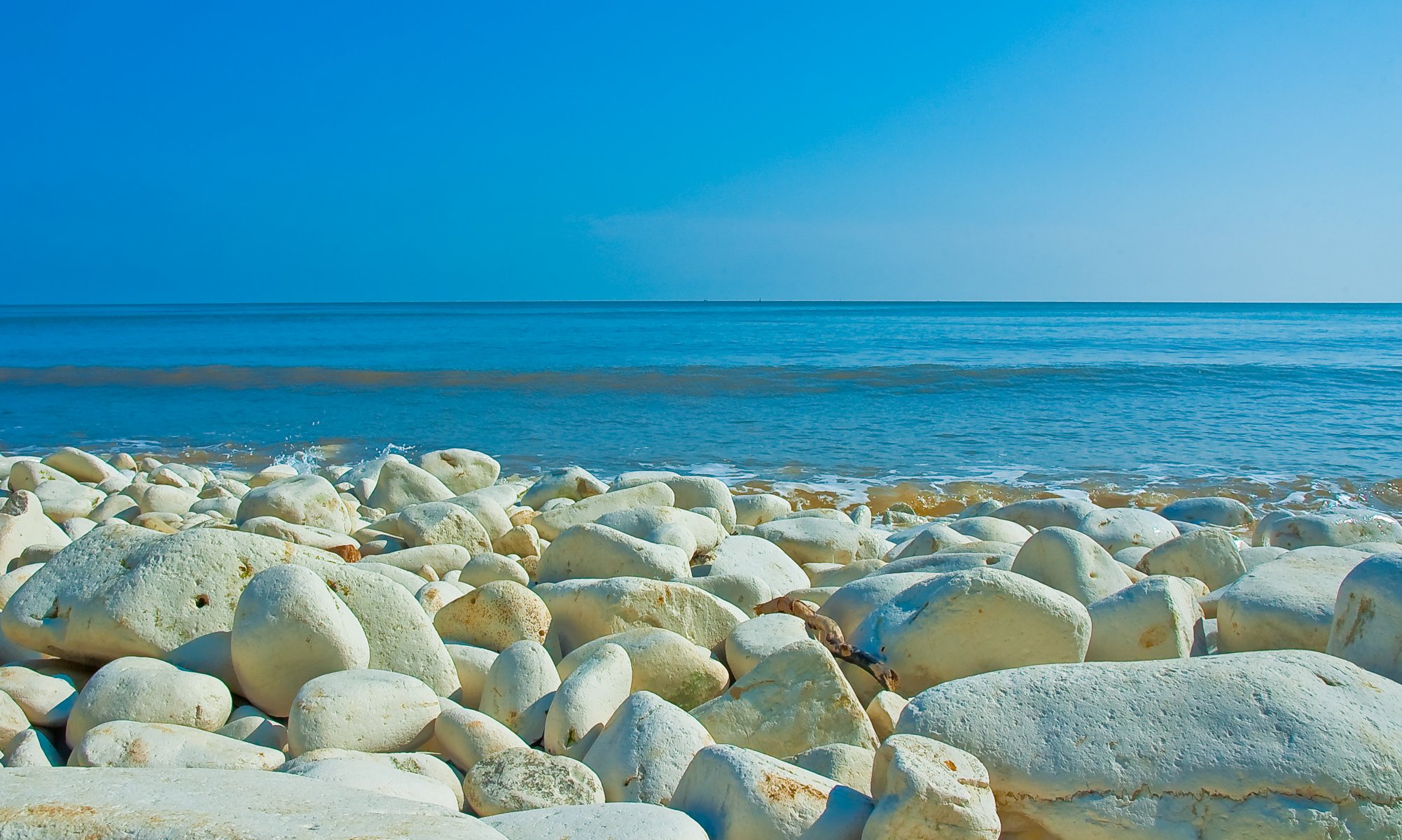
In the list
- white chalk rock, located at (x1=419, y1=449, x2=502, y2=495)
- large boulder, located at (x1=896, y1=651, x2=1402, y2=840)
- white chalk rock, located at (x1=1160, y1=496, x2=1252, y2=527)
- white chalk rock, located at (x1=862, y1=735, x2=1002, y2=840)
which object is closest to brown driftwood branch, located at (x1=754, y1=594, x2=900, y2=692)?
large boulder, located at (x1=896, y1=651, x2=1402, y2=840)

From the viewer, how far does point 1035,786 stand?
2111 millimetres

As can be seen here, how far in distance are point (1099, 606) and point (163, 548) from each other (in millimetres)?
3030

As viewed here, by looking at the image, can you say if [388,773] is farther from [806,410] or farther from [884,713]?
[806,410]

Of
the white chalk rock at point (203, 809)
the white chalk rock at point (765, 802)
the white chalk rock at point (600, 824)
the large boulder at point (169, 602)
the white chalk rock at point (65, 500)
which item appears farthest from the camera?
the white chalk rock at point (65, 500)

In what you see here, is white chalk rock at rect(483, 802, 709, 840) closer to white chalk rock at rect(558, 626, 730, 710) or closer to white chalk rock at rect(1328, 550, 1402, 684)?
white chalk rock at rect(558, 626, 730, 710)

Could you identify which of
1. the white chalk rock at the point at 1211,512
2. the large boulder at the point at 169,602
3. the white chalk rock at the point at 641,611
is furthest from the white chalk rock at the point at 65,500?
the white chalk rock at the point at 1211,512

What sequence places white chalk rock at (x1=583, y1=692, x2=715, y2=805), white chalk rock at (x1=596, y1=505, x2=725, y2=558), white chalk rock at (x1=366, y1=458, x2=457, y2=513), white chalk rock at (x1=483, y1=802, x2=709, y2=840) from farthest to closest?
white chalk rock at (x1=366, y1=458, x2=457, y2=513) < white chalk rock at (x1=596, y1=505, x2=725, y2=558) < white chalk rock at (x1=583, y1=692, x2=715, y2=805) < white chalk rock at (x1=483, y1=802, x2=709, y2=840)

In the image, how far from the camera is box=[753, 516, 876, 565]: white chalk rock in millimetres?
5297

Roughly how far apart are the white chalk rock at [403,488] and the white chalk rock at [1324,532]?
517 centimetres

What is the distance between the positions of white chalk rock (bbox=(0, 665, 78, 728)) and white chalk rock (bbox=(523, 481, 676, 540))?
2.93 meters

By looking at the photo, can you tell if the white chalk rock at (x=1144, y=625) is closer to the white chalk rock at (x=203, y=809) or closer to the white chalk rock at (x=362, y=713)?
the white chalk rock at (x=362, y=713)

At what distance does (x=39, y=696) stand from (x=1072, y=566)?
132 inches

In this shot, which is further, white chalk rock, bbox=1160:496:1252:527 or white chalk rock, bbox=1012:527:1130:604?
white chalk rock, bbox=1160:496:1252:527

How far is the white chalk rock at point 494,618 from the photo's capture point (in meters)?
3.33
